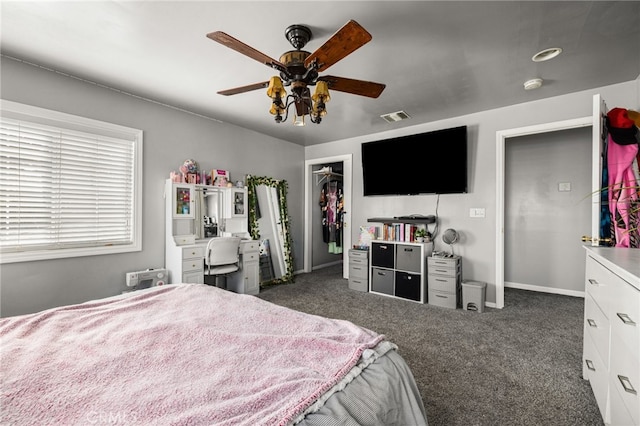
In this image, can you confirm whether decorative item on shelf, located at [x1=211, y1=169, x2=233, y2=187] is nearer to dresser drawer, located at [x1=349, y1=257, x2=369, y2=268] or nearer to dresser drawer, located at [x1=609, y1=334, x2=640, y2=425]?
dresser drawer, located at [x1=349, y1=257, x2=369, y2=268]

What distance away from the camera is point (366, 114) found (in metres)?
3.74

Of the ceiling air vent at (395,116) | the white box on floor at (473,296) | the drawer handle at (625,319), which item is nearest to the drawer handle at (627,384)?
the drawer handle at (625,319)

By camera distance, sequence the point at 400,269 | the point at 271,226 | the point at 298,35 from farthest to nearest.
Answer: the point at 271,226, the point at 400,269, the point at 298,35

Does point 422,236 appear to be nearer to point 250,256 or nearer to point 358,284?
point 358,284

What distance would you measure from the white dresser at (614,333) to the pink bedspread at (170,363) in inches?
39.8

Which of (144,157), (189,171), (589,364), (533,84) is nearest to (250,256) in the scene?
(189,171)

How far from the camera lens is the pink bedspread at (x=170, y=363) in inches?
32.7

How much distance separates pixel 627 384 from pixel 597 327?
0.56 metres

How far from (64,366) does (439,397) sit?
1.95 m

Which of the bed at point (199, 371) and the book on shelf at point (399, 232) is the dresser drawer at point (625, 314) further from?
the book on shelf at point (399, 232)

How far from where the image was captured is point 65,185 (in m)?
2.78

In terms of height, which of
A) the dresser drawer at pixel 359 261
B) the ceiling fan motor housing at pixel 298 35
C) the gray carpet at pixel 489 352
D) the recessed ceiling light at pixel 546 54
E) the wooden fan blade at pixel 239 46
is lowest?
the gray carpet at pixel 489 352

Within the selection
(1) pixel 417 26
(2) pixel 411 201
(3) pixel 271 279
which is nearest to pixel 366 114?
(2) pixel 411 201

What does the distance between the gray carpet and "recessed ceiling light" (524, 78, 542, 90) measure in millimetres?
2407
